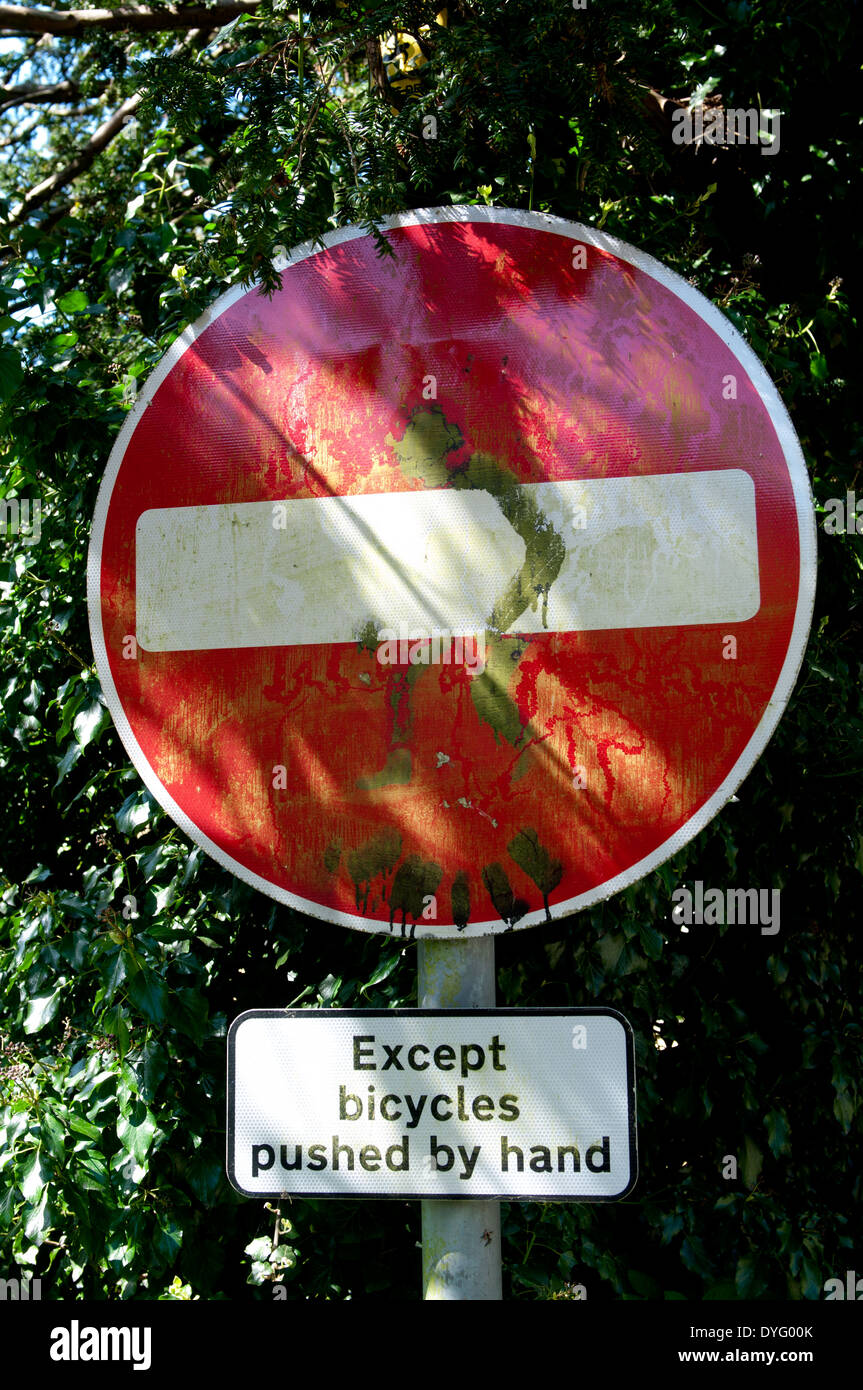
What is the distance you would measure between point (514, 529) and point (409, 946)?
3.24 ft

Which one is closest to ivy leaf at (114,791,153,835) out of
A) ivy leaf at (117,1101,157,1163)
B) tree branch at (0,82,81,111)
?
ivy leaf at (117,1101,157,1163)

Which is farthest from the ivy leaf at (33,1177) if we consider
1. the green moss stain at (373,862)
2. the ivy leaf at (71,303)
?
the ivy leaf at (71,303)

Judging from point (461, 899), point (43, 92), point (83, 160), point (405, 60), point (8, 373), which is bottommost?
point (461, 899)

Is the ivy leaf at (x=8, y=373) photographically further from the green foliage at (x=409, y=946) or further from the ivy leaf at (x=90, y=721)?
the ivy leaf at (x=90, y=721)

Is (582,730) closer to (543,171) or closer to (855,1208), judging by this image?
(543,171)

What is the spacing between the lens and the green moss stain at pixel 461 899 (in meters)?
1.32

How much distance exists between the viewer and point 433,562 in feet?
4.48

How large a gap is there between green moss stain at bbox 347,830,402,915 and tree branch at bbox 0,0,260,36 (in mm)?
2559

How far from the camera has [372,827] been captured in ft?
4.43

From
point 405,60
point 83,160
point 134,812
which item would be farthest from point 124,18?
point 134,812

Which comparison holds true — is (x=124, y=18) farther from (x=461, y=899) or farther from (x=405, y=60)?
(x=461, y=899)

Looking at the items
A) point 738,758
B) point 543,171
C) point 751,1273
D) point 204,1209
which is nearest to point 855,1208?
point 751,1273

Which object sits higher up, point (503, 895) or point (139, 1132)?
point (503, 895)
